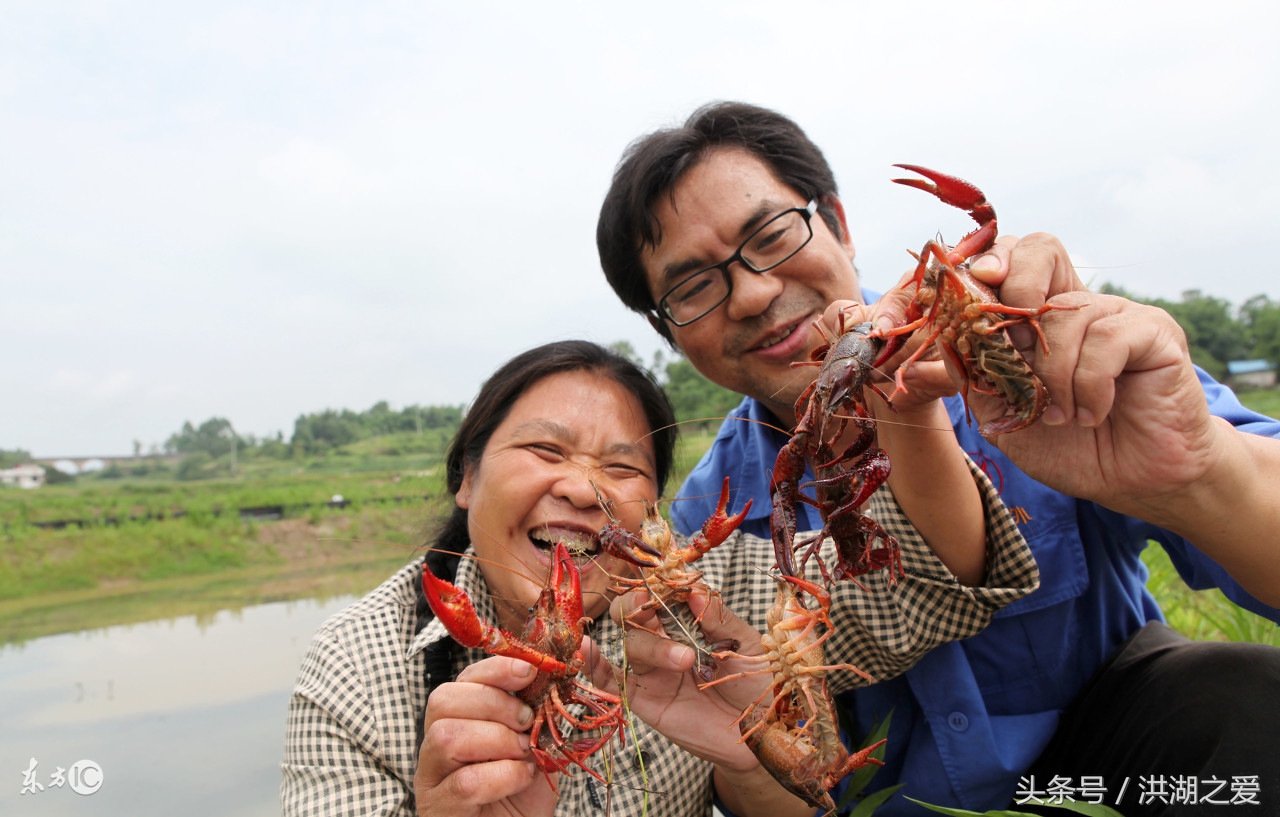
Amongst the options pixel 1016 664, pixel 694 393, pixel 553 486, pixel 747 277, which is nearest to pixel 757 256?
pixel 747 277

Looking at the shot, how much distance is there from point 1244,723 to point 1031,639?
2.49 feet

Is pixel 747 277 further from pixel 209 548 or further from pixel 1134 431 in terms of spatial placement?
pixel 209 548

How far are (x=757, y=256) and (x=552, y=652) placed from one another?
2.00 metres

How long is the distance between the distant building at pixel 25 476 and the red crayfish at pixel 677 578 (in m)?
31.6

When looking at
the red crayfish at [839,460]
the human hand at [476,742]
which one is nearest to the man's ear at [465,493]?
the human hand at [476,742]

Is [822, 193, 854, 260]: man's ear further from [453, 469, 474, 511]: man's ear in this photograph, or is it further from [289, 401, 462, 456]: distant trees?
[289, 401, 462, 456]: distant trees

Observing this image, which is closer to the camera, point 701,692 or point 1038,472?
point 1038,472

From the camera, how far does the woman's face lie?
269cm

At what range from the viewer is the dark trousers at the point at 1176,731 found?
7.36 feet

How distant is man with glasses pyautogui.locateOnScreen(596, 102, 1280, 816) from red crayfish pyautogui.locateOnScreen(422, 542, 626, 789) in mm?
1188

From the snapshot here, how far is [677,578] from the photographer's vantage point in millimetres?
2285

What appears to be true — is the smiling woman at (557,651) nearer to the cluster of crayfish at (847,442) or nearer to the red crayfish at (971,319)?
the cluster of crayfish at (847,442)

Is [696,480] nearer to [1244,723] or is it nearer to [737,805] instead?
[737,805]

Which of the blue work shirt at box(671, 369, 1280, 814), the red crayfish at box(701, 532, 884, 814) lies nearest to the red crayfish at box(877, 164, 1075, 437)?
the red crayfish at box(701, 532, 884, 814)
